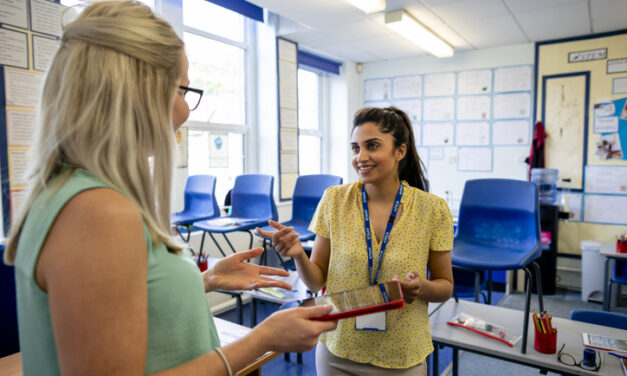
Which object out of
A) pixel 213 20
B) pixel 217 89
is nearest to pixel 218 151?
pixel 217 89

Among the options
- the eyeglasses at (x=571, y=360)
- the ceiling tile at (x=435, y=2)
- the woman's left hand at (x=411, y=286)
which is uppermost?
the ceiling tile at (x=435, y=2)

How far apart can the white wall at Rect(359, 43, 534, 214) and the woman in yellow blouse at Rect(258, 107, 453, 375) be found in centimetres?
407

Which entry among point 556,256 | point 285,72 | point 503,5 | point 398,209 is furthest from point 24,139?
point 556,256

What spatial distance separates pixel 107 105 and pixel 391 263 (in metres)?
1.00

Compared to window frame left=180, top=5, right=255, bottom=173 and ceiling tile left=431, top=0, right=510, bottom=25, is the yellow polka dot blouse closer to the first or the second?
ceiling tile left=431, top=0, right=510, bottom=25

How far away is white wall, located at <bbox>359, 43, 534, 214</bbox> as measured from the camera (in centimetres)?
497

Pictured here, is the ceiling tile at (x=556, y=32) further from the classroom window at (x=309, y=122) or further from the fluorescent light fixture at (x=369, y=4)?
the classroom window at (x=309, y=122)

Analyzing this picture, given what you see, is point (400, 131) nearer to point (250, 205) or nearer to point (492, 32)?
point (250, 205)

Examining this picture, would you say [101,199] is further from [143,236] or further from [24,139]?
[24,139]

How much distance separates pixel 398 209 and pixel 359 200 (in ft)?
0.49

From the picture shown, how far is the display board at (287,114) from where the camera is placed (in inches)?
186

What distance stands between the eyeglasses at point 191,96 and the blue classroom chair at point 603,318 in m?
2.12

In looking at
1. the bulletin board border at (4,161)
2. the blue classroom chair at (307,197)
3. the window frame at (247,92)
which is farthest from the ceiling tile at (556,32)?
the bulletin board border at (4,161)

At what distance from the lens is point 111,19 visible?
25.2 inches
